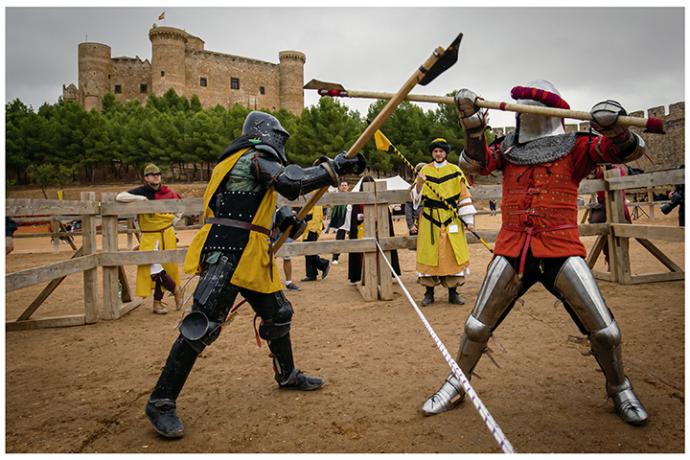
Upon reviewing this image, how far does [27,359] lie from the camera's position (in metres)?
3.80

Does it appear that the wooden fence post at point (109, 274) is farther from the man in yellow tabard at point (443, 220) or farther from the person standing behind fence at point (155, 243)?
the man in yellow tabard at point (443, 220)

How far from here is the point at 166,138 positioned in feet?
117

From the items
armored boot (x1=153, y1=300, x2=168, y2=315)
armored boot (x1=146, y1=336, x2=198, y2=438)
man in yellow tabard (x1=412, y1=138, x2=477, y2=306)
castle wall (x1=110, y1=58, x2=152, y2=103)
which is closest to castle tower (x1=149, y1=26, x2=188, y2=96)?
castle wall (x1=110, y1=58, x2=152, y2=103)

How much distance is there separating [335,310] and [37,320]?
3.24 m

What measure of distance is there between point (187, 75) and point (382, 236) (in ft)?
175

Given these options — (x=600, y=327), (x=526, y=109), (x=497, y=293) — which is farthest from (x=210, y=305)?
(x=600, y=327)

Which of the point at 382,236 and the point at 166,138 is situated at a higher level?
the point at 166,138

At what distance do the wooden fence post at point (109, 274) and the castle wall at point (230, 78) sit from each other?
2029 inches

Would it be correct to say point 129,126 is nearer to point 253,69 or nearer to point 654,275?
point 253,69

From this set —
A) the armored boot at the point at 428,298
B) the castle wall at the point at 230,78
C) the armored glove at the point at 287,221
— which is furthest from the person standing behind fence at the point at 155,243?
the castle wall at the point at 230,78

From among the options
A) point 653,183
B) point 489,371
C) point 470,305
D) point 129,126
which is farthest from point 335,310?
point 129,126

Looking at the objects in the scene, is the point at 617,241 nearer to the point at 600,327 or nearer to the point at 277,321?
the point at 600,327

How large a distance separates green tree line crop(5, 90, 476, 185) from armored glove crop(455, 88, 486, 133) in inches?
1210

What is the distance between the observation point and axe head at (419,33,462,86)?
226cm
